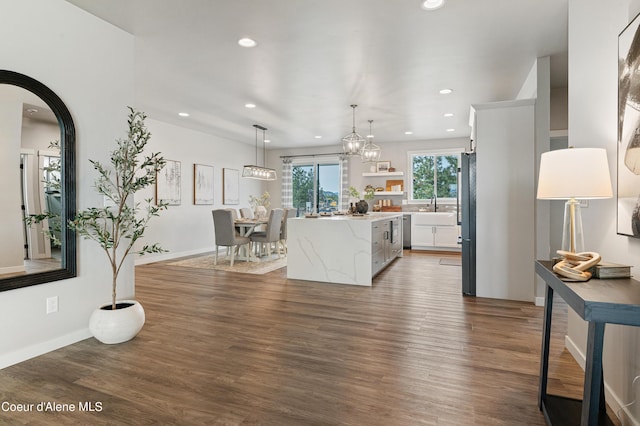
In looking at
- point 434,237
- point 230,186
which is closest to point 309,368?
point 434,237

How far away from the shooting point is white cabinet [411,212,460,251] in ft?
25.5

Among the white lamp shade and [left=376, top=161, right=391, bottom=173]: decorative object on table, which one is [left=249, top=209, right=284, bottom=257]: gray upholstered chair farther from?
the white lamp shade

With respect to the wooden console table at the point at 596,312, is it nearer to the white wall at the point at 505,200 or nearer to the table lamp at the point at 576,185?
the table lamp at the point at 576,185

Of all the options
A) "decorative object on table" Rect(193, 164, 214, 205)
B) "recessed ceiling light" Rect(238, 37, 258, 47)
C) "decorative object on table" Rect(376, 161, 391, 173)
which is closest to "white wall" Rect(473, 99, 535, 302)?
"recessed ceiling light" Rect(238, 37, 258, 47)

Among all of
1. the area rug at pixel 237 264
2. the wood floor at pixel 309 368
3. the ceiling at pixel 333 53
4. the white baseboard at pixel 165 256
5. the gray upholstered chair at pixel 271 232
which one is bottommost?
the wood floor at pixel 309 368

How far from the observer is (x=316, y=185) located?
31.6ft

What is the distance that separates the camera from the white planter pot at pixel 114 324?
2598mm

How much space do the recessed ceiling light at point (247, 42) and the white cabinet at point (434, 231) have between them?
5803 millimetres

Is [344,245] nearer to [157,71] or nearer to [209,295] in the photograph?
[209,295]

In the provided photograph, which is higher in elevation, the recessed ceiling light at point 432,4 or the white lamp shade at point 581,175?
the recessed ceiling light at point 432,4

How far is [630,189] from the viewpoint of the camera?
1.64 m

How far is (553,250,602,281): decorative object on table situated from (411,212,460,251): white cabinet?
6.28 meters

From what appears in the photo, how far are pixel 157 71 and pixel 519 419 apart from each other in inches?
192

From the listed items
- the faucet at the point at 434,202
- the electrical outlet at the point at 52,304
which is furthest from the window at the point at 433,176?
the electrical outlet at the point at 52,304
